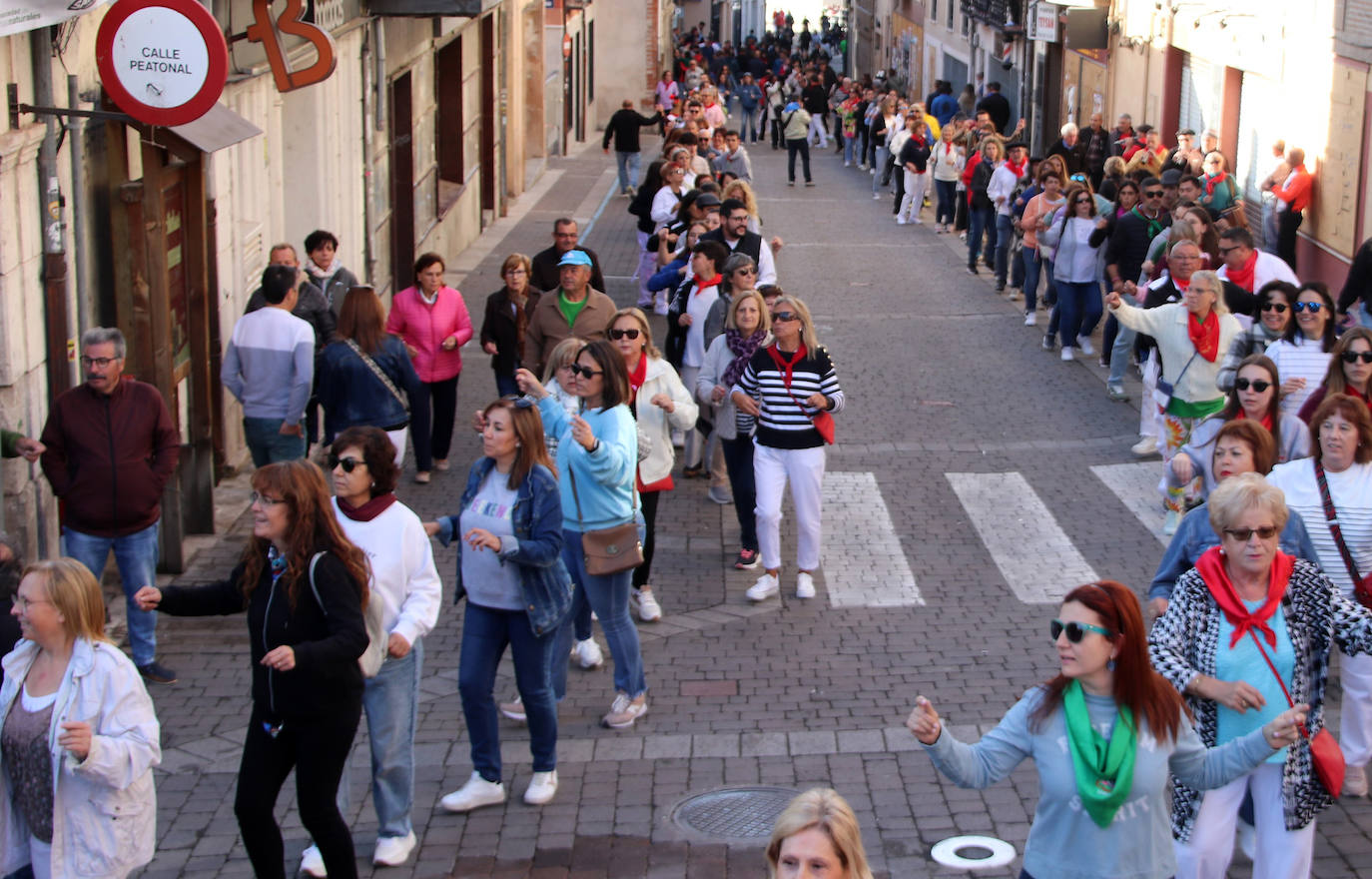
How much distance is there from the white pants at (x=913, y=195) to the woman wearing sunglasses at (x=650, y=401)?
63.6 ft

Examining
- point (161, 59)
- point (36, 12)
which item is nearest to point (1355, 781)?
Answer: point (161, 59)

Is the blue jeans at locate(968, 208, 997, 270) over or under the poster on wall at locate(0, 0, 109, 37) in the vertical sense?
under

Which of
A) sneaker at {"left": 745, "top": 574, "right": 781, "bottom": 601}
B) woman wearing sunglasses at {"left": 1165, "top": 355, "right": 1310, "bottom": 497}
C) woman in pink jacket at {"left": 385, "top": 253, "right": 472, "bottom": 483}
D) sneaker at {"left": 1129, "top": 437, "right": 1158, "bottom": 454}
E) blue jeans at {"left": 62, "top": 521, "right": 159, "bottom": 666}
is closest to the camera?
woman wearing sunglasses at {"left": 1165, "top": 355, "right": 1310, "bottom": 497}

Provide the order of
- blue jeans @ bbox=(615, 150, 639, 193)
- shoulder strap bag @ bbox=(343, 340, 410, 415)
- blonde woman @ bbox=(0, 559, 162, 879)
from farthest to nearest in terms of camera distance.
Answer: blue jeans @ bbox=(615, 150, 639, 193) < shoulder strap bag @ bbox=(343, 340, 410, 415) < blonde woman @ bbox=(0, 559, 162, 879)

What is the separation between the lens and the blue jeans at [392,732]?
20.9 feet

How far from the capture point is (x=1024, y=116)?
36781 millimetres

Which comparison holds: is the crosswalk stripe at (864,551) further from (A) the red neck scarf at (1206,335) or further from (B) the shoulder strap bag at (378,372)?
(B) the shoulder strap bag at (378,372)

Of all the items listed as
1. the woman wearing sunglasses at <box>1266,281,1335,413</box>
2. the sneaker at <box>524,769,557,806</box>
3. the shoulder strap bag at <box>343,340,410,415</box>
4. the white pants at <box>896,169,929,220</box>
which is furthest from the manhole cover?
the white pants at <box>896,169,929,220</box>

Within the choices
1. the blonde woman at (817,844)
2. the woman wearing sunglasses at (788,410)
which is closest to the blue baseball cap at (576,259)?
the woman wearing sunglasses at (788,410)

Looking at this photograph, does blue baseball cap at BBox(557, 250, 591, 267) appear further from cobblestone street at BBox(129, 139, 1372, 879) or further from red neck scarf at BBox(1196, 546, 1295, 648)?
red neck scarf at BBox(1196, 546, 1295, 648)

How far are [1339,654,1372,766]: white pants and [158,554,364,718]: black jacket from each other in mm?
3746

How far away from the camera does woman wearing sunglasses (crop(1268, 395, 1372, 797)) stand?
264 inches

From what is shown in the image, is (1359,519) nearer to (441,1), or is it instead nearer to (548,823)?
(548,823)

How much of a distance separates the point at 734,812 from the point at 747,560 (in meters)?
3.49
